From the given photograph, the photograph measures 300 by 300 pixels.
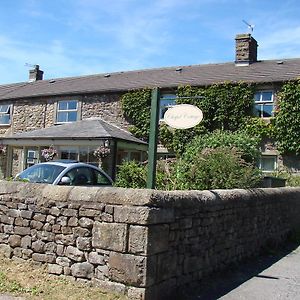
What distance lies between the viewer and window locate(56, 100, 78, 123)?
25.5 metres

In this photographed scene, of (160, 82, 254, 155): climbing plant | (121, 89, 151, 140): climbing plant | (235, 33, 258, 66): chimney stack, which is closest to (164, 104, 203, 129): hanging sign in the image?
(160, 82, 254, 155): climbing plant

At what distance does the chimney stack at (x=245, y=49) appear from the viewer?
23.9m

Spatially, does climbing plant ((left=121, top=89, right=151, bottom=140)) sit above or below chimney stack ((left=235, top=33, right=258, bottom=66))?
below

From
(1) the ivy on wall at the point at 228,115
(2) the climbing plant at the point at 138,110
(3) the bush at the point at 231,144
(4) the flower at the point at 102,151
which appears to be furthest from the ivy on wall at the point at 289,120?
(4) the flower at the point at 102,151

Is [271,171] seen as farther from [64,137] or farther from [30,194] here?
[30,194]

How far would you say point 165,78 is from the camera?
80.9 ft

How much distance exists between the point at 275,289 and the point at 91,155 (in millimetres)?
15403

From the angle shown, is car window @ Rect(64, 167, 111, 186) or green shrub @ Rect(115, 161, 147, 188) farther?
green shrub @ Rect(115, 161, 147, 188)

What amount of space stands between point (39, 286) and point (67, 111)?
67.8ft

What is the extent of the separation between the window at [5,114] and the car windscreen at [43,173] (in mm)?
18551

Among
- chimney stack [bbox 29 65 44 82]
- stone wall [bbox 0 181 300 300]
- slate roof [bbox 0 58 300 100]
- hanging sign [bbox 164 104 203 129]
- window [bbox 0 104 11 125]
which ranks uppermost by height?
chimney stack [bbox 29 65 44 82]

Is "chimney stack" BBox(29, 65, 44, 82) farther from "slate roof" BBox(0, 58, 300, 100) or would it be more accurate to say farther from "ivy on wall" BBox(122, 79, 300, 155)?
"ivy on wall" BBox(122, 79, 300, 155)

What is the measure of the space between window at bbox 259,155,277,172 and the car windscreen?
40.3ft

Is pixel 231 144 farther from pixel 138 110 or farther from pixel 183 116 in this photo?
pixel 183 116
